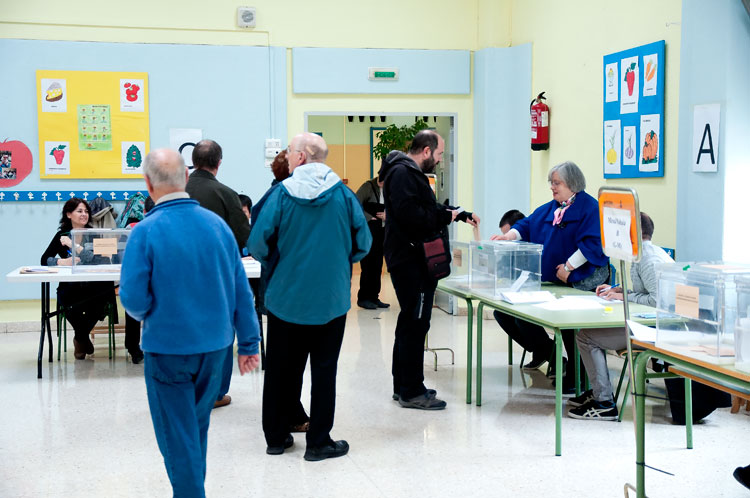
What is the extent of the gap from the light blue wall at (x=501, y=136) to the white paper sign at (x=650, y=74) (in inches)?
82.0

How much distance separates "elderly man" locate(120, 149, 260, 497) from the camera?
106 inches

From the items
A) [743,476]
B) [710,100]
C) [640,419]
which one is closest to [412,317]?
[640,419]

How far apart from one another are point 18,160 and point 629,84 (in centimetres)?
543

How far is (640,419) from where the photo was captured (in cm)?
306

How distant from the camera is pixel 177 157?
Answer: 283cm

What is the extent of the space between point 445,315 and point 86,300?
12.0ft

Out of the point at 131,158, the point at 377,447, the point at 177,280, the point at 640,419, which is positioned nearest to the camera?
the point at 177,280

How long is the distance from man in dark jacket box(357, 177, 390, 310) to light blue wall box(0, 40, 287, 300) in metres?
1.19

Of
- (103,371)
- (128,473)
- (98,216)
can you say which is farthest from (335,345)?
(98,216)

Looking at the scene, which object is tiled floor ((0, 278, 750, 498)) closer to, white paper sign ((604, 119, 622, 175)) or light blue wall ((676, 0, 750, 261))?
light blue wall ((676, 0, 750, 261))

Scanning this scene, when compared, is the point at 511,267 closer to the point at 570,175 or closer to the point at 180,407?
the point at 570,175

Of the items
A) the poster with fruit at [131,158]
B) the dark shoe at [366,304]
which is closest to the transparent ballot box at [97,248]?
the poster with fruit at [131,158]

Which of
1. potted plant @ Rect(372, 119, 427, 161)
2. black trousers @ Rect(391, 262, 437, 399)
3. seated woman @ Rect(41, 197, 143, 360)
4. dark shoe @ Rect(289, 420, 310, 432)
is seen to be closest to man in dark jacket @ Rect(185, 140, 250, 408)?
dark shoe @ Rect(289, 420, 310, 432)

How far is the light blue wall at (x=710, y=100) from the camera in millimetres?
4621
